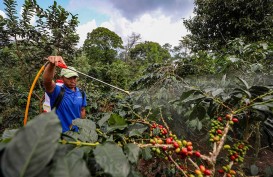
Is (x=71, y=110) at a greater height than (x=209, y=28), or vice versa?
(x=209, y=28)

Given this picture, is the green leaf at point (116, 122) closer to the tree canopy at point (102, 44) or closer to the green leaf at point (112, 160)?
the green leaf at point (112, 160)

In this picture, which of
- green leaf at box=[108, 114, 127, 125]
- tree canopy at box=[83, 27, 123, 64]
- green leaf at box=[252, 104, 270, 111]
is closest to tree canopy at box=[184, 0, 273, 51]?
green leaf at box=[252, 104, 270, 111]

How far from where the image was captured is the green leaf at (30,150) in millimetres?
325

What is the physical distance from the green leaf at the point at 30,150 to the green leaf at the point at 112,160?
12 cm

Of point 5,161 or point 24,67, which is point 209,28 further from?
point 5,161

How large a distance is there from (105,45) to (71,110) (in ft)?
58.8

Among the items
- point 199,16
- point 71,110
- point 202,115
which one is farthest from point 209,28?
point 202,115

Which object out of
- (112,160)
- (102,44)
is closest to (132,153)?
(112,160)

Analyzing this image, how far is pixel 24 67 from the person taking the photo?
362 cm

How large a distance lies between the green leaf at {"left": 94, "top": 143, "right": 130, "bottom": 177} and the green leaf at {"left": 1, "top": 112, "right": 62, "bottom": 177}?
0.12m

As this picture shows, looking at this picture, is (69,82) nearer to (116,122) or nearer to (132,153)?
(116,122)

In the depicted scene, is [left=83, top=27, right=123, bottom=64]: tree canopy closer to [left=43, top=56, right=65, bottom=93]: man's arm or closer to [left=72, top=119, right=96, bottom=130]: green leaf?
[left=43, top=56, right=65, bottom=93]: man's arm

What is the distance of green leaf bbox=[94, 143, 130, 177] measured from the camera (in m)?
0.42

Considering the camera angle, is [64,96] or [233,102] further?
[64,96]
